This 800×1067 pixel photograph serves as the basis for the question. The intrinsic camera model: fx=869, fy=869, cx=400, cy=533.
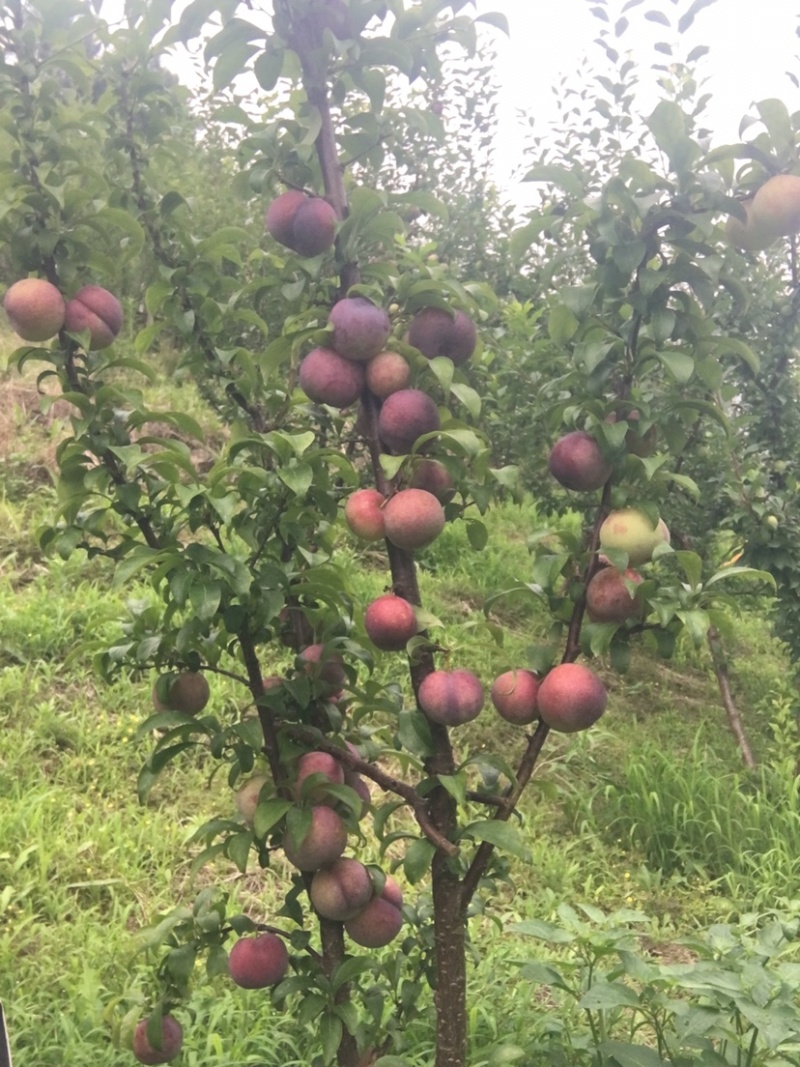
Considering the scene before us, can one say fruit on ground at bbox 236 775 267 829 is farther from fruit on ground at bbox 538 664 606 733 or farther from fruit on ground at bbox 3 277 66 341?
fruit on ground at bbox 3 277 66 341

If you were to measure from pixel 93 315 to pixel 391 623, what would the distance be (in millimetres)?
623

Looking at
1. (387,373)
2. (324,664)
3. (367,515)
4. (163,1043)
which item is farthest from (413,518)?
(163,1043)

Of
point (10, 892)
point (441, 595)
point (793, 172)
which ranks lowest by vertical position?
point (10, 892)

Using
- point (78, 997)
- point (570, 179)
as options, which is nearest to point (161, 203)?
point (570, 179)

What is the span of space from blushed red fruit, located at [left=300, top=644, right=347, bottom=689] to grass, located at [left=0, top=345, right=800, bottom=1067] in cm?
23

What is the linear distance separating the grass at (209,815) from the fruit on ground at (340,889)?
12.4 inches

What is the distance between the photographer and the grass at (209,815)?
198 cm

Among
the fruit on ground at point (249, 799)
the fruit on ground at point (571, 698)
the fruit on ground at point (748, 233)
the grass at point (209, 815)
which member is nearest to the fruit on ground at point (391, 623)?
the grass at point (209, 815)

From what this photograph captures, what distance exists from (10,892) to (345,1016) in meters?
1.40

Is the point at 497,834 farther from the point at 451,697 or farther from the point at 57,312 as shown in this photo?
the point at 57,312

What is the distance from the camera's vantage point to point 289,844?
123 centimetres

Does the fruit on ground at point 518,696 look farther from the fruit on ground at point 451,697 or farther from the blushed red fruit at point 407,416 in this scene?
the blushed red fruit at point 407,416

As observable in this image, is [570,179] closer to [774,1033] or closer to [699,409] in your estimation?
[699,409]

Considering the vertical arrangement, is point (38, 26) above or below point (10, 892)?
above
